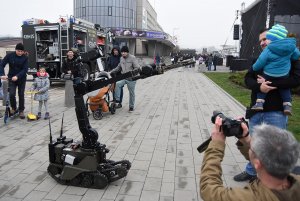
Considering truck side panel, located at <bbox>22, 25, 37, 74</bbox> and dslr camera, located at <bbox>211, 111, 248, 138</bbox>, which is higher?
truck side panel, located at <bbox>22, 25, 37, 74</bbox>

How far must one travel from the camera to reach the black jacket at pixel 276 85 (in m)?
3.81

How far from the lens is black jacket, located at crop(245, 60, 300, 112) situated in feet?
12.5

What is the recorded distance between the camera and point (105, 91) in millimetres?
8609

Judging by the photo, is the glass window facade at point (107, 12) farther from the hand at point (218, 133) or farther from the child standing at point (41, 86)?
the hand at point (218, 133)

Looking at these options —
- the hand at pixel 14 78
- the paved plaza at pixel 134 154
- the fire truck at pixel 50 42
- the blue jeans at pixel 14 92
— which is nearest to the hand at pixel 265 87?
the paved plaza at pixel 134 154

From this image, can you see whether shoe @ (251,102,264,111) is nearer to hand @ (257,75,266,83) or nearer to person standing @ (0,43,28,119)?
hand @ (257,75,266,83)

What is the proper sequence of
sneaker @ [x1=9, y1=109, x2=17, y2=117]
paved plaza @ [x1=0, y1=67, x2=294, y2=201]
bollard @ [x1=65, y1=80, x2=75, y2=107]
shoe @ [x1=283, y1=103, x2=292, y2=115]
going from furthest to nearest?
bollard @ [x1=65, y1=80, x2=75, y2=107]
sneaker @ [x1=9, y1=109, x2=17, y2=117]
paved plaza @ [x1=0, y1=67, x2=294, y2=201]
shoe @ [x1=283, y1=103, x2=292, y2=115]

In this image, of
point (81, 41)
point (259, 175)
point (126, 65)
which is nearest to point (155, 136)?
point (126, 65)

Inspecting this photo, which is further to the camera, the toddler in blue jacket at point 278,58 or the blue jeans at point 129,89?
the blue jeans at point 129,89

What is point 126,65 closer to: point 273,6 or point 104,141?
point 104,141

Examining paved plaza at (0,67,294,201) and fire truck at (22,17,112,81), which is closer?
paved plaza at (0,67,294,201)

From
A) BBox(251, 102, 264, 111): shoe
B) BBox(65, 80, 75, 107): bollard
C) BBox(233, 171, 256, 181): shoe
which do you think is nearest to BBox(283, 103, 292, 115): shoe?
BBox(251, 102, 264, 111): shoe

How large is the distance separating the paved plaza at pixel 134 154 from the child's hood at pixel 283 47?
1.96 m

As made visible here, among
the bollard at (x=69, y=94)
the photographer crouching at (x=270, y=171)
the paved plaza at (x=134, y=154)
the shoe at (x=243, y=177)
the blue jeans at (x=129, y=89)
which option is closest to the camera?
the photographer crouching at (x=270, y=171)
